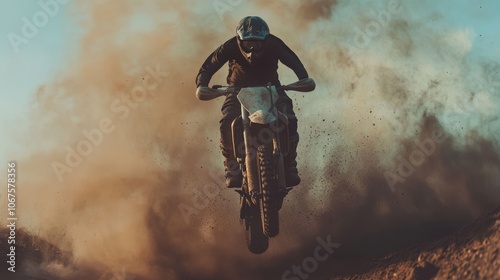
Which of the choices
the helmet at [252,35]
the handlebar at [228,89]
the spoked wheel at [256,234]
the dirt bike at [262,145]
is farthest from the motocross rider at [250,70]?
the spoked wheel at [256,234]

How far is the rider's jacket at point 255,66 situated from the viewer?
9.52 metres

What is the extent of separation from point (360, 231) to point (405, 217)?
132 cm

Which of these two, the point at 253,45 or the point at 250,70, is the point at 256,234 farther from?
the point at 253,45

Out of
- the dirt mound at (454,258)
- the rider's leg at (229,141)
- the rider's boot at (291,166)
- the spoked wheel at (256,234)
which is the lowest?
the dirt mound at (454,258)

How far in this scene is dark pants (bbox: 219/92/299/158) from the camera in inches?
349

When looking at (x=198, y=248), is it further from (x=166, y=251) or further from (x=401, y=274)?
(x=401, y=274)

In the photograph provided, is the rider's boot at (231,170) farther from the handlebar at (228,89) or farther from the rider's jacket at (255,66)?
the rider's jacket at (255,66)

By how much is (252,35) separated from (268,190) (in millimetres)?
2819

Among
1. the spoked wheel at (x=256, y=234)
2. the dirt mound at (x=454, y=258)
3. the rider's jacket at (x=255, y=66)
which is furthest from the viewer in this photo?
the rider's jacket at (x=255, y=66)

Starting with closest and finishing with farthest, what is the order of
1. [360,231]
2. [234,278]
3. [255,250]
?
1. [255,250]
2. [234,278]
3. [360,231]

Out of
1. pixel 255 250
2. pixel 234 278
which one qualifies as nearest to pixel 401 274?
pixel 255 250

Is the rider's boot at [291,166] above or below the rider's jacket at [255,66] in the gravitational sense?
below

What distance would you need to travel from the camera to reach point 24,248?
650 inches

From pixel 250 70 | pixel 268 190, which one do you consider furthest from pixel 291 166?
pixel 250 70
